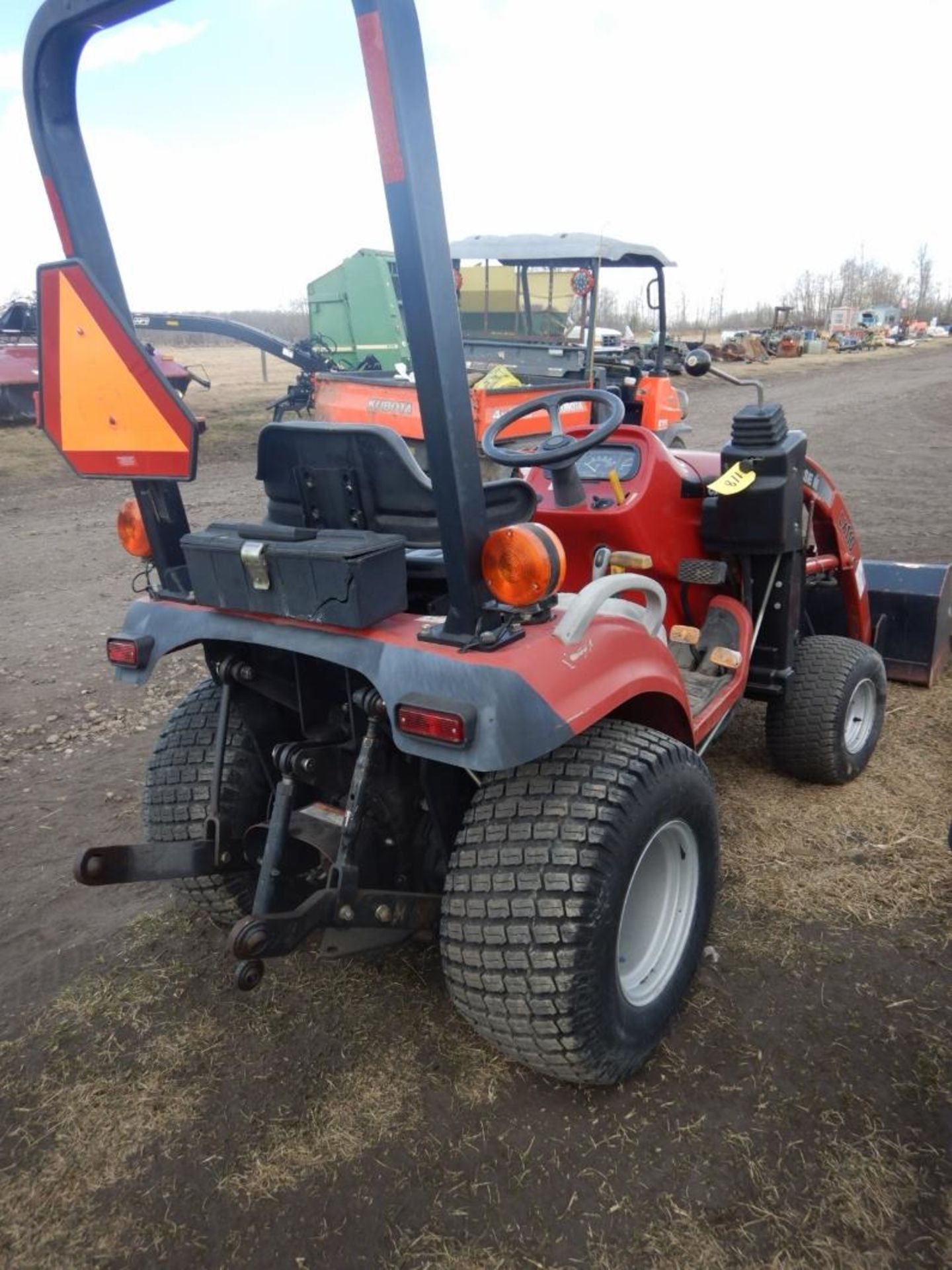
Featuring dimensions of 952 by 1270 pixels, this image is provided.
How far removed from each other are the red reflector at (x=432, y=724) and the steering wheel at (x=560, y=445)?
1.04m

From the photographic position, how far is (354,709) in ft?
7.84

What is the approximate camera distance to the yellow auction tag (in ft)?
10.7

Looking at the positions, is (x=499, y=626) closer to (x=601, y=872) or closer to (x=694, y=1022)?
(x=601, y=872)

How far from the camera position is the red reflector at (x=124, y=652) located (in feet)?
8.08

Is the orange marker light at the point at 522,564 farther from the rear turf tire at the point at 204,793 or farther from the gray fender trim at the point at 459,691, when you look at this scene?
the rear turf tire at the point at 204,793

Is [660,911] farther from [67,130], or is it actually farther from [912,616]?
[912,616]

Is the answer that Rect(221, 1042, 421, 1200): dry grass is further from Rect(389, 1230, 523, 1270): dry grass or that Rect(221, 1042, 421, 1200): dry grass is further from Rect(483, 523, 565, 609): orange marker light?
Rect(483, 523, 565, 609): orange marker light

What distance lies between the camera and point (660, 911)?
251 centimetres

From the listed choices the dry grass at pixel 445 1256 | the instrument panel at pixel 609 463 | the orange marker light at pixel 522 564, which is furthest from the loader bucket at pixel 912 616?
the dry grass at pixel 445 1256

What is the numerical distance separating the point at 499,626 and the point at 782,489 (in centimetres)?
173

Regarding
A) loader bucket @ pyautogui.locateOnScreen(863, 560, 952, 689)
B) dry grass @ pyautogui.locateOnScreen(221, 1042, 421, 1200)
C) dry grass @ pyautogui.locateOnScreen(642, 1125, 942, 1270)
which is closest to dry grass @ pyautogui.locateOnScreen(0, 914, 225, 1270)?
dry grass @ pyautogui.locateOnScreen(221, 1042, 421, 1200)

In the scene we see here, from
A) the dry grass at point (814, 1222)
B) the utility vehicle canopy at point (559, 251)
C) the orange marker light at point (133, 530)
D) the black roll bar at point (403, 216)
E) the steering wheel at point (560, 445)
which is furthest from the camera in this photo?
the utility vehicle canopy at point (559, 251)

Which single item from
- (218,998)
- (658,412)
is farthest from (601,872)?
(658,412)

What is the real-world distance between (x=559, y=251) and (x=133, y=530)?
27.4 feet
